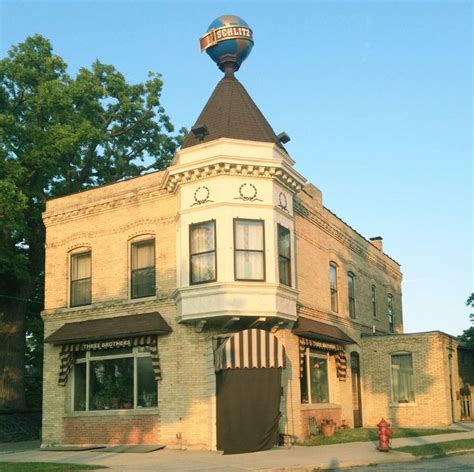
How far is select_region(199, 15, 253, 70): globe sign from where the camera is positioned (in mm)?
24562

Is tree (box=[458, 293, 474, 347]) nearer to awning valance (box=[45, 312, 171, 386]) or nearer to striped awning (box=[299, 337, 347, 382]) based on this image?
striped awning (box=[299, 337, 347, 382])

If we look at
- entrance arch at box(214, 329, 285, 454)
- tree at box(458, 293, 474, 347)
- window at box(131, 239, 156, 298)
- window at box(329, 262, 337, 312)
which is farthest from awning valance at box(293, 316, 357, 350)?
tree at box(458, 293, 474, 347)

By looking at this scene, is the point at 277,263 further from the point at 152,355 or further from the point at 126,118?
the point at 126,118

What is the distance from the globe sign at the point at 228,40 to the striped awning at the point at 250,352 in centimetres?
996

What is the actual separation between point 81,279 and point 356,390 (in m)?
12.2

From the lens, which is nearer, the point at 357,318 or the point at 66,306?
the point at 66,306

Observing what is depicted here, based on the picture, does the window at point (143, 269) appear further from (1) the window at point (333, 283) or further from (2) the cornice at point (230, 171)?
(1) the window at point (333, 283)

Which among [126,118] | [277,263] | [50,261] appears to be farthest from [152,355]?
[126,118]

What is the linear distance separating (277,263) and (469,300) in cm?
3379

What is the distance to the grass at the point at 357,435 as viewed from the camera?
72.7 ft

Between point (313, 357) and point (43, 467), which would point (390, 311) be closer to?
point (313, 357)

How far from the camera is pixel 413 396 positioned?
2917cm

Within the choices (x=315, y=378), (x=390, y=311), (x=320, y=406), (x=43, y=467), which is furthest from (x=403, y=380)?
(x=43, y=467)

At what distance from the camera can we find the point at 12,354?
30906mm
